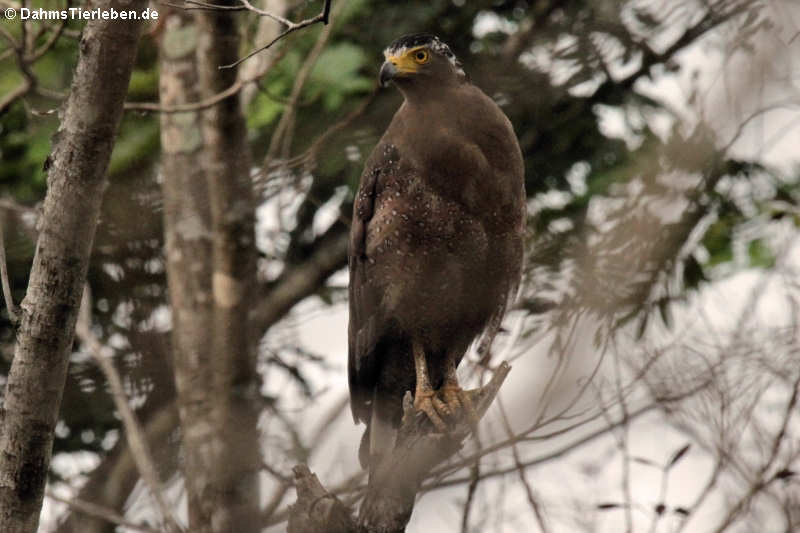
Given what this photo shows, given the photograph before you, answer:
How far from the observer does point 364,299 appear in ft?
16.1

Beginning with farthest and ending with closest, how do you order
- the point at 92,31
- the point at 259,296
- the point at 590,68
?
the point at 259,296, the point at 590,68, the point at 92,31

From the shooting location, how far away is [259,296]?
5930 millimetres

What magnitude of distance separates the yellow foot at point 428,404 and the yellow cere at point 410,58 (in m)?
1.39

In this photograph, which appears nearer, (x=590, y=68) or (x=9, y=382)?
(x=9, y=382)

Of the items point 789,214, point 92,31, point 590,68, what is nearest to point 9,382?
point 92,31

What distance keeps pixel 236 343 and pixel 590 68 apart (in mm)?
Result: 2234

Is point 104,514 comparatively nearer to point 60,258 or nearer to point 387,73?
point 387,73

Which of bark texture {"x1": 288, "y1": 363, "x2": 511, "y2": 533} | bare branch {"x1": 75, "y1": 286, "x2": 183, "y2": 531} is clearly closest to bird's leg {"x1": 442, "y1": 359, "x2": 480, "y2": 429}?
bark texture {"x1": 288, "y1": 363, "x2": 511, "y2": 533}

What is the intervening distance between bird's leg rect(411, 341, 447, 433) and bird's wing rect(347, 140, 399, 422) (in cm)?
20

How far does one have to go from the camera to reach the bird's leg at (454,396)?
169 inches

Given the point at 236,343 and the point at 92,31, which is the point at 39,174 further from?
the point at 92,31

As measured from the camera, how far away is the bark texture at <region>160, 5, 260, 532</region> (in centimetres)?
532

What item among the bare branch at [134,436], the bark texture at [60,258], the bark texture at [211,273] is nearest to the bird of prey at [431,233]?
the bark texture at [211,273]

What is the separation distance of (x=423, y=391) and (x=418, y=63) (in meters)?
1.42
